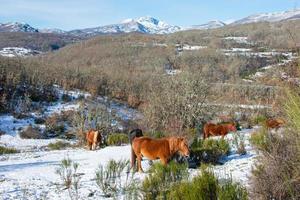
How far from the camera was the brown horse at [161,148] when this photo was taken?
9148 mm

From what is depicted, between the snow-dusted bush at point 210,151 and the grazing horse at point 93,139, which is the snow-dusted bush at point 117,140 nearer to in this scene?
the grazing horse at point 93,139

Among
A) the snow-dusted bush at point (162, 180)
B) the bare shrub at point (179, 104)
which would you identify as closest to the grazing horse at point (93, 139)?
the bare shrub at point (179, 104)

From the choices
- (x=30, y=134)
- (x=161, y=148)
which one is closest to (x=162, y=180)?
(x=161, y=148)

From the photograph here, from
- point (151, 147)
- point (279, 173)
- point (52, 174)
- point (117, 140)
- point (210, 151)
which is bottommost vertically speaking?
point (117, 140)

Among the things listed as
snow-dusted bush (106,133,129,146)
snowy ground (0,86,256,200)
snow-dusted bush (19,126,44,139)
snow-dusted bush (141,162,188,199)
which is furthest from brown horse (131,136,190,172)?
snow-dusted bush (19,126,44,139)

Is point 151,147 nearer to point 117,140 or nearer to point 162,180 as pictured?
point 162,180

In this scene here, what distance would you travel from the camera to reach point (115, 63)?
14675 cm

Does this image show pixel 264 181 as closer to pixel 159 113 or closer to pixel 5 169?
pixel 5 169

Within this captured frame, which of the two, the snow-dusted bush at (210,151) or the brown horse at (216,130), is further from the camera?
the brown horse at (216,130)

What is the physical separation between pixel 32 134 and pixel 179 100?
1639 centimetres

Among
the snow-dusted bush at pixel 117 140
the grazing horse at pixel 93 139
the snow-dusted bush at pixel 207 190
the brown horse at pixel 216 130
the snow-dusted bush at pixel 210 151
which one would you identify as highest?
the snow-dusted bush at pixel 207 190

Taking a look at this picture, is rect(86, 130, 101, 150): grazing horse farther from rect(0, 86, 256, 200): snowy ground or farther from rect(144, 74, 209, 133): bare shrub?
rect(144, 74, 209, 133): bare shrub

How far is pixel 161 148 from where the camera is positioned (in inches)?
365

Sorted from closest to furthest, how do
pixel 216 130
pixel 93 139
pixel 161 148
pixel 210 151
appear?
1. pixel 161 148
2. pixel 210 151
3. pixel 216 130
4. pixel 93 139
